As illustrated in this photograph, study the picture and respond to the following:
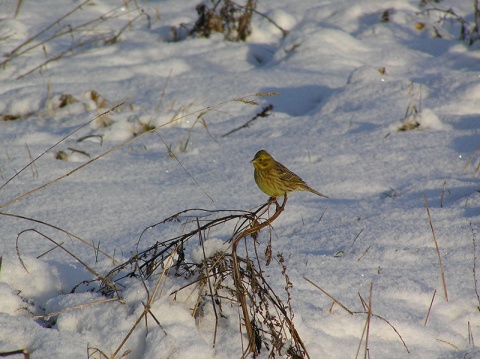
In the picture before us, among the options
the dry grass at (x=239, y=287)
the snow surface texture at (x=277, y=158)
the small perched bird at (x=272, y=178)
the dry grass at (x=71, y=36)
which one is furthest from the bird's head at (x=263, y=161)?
the dry grass at (x=71, y=36)

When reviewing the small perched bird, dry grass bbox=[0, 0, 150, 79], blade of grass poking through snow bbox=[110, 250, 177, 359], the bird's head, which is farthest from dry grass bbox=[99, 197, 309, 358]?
dry grass bbox=[0, 0, 150, 79]

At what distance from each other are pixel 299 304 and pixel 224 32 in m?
5.31

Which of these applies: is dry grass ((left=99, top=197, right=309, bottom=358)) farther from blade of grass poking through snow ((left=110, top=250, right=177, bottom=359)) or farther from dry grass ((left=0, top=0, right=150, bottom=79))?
dry grass ((left=0, top=0, right=150, bottom=79))

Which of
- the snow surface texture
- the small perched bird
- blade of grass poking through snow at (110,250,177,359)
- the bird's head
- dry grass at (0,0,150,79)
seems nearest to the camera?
blade of grass poking through snow at (110,250,177,359)

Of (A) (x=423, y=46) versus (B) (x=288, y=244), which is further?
(A) (x=423, y=46)

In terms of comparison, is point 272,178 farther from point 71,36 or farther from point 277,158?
point 71,36

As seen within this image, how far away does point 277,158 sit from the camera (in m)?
4.87

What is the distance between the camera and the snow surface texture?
2.63 metres

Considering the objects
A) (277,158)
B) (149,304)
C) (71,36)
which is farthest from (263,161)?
(71,36)

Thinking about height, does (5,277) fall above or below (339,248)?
above

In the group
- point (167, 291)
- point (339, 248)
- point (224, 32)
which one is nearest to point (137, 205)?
point (339, 248)

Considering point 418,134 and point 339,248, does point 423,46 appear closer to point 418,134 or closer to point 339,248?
point 418,134

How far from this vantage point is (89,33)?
7527 millimetres

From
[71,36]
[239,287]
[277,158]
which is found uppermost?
[239,287]
